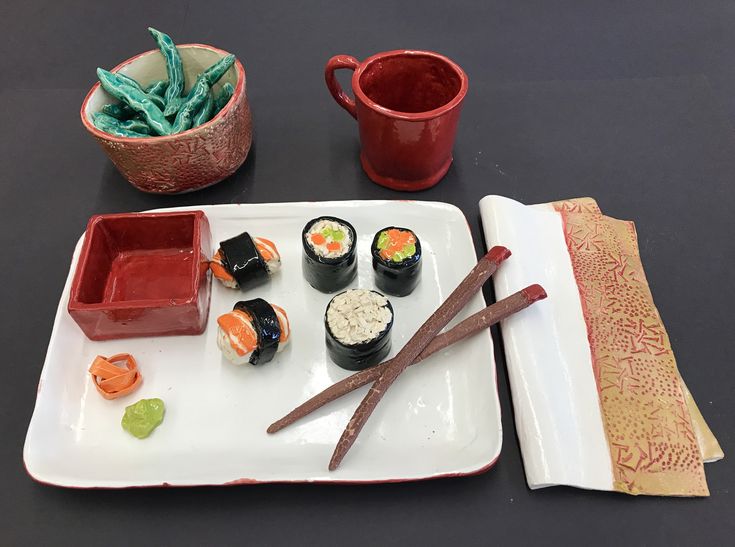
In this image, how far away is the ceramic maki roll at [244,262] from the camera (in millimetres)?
920

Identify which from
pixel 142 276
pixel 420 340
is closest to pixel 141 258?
pixel 142 276

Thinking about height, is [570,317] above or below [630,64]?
below

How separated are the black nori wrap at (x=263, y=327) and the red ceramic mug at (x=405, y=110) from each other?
1.34 ft

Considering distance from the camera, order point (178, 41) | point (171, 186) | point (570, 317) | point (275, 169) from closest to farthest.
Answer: point (570, 317)
point (171, 186)
point (275, 169)
point (178, 41)

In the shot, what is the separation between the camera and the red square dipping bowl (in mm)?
849

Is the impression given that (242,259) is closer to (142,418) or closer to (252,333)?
(252,333)

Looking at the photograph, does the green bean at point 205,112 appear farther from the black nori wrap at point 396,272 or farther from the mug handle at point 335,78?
the black nori wrap at point 396,272

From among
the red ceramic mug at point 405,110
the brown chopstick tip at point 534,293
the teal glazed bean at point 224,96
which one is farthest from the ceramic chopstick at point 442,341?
the teal glazed bean at point 224,96

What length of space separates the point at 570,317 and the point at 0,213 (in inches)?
46.6

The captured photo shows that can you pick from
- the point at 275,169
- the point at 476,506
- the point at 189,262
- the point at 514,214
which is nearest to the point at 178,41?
the point at 275,169

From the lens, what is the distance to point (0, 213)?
115 cm

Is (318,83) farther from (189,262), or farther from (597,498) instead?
(597,498)

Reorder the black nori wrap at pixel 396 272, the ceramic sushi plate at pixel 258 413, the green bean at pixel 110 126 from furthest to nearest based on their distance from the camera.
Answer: the green bean at pixel 110 126 < the black nori wrap at pixel 396 272 < the ceramic sushi plate at pixel 258 413

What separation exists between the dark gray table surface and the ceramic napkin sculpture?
5 centimetres
